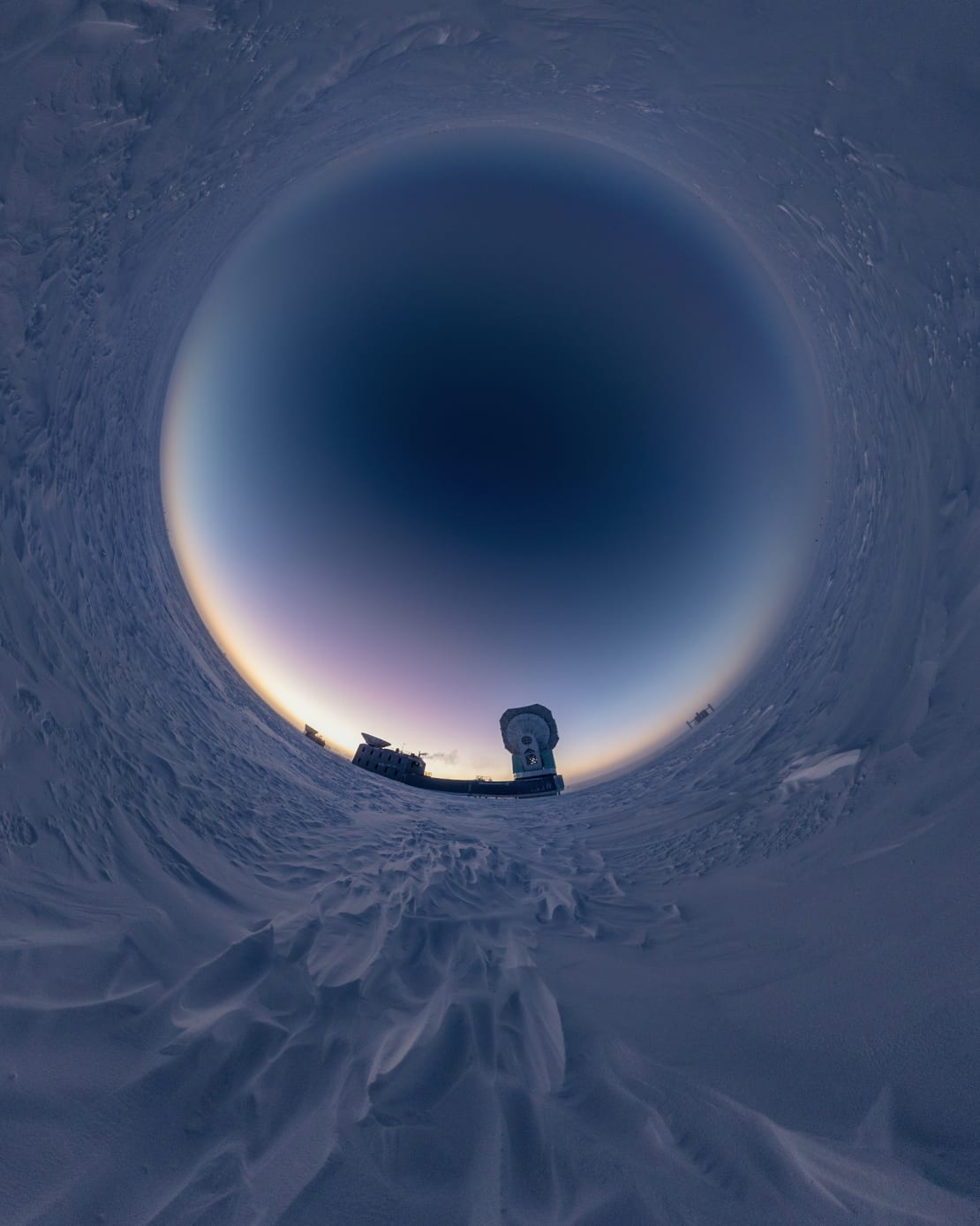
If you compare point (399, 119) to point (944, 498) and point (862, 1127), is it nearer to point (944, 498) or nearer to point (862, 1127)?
point (944, 498)

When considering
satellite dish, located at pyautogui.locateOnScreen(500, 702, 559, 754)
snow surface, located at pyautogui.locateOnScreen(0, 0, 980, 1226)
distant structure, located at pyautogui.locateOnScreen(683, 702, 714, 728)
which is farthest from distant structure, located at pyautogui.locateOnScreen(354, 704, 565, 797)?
snow surface, located at pyautogui.locateOnScreen(0, 0, 980, 1226)

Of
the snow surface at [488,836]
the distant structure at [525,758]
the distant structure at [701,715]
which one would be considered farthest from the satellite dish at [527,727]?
the snow surface at [488,836]

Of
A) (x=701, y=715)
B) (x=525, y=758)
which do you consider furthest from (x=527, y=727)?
(x=701, y=715)

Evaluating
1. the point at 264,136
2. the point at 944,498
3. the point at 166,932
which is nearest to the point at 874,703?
the point at 944,498

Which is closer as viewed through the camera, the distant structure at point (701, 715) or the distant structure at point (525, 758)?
the distant structure at point (701, 715)

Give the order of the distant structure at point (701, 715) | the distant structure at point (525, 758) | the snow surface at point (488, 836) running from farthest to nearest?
the distant structure at point (525, 758), the distant structure at point (701, 715), the snow surface at point (488, 836)

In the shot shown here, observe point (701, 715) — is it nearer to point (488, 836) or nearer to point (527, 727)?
point (488, 836)

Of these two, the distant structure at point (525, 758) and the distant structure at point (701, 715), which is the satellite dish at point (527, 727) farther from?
the distant structure at point (701, 715)

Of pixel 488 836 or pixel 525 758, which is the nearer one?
pixel 488 836
